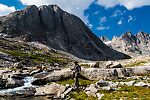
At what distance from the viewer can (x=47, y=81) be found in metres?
79.7

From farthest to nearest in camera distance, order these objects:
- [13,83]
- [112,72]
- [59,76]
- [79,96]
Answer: [59,76] → [112,72] → [13,83] → [79,96]

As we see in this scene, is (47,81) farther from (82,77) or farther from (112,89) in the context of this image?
→ (112,89)

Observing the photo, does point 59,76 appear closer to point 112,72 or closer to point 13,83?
point 13,83

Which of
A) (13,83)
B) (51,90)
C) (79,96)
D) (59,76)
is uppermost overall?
(59,76)

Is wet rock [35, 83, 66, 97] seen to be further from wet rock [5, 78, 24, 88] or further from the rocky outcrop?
the rocky outcrop

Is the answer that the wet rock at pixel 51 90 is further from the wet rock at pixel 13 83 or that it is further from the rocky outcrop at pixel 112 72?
the rocky outcrop at pixel 112 72

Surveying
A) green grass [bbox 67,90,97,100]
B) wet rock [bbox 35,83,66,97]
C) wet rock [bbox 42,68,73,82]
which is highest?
wet rock [bbox 42,68,73,82]

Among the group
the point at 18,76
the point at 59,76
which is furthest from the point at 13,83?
the point at 59,76

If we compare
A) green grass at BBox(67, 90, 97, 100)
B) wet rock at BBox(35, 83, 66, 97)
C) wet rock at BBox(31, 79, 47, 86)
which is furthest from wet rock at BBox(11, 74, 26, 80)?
green grass at BBox(67, 90, 97, 100)

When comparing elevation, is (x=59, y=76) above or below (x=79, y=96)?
above

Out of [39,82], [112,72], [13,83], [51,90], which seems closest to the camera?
[51,90]

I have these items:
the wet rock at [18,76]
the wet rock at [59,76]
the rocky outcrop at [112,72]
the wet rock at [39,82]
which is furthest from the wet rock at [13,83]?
the rocky outcrop at [112,72]

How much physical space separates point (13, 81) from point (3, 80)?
3.32 m

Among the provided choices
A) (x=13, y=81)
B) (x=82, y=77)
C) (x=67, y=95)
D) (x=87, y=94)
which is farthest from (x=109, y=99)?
(x=13, y=81)
